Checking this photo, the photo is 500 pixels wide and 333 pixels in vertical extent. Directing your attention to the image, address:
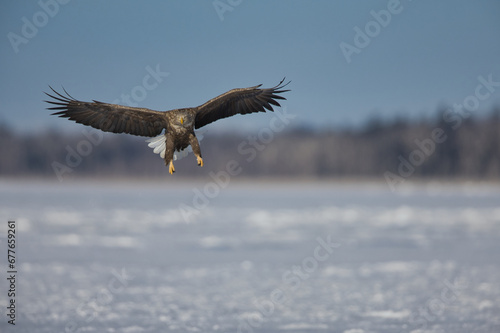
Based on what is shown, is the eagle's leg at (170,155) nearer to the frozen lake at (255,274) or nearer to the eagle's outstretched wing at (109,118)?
the eagle's outstretched wing at (109,118)

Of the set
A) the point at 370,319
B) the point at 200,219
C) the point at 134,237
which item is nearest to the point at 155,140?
the point at 370,319

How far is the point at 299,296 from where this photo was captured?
9.21 meters

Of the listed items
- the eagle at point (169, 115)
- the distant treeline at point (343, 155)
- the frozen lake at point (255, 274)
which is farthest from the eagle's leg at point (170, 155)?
the distant treeline at point (343, 155)

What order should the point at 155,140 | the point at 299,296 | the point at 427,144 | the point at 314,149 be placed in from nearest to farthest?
the point at 155,140 < the point at 299,296 < the point at 427,144 < the point at 314,149

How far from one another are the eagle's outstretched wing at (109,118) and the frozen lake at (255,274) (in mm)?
3097

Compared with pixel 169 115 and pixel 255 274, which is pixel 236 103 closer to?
pixel 169 115

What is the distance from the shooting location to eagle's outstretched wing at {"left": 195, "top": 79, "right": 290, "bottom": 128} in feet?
17.0

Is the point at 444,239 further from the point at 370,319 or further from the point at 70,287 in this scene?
the point at 70,287

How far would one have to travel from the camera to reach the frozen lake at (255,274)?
26.0 ft

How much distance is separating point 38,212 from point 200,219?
5.04 meters

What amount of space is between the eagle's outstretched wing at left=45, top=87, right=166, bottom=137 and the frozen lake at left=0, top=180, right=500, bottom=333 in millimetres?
3097

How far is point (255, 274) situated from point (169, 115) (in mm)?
6187

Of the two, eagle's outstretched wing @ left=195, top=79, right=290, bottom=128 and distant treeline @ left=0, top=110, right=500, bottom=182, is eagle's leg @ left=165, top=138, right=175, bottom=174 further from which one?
distant treeline @ left=0, top=110, right=500, bottom=182

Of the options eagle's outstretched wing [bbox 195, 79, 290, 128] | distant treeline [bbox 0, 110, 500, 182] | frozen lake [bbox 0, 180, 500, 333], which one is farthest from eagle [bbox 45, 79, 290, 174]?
distant treeline [bbox 0, 110, 500, 182]
